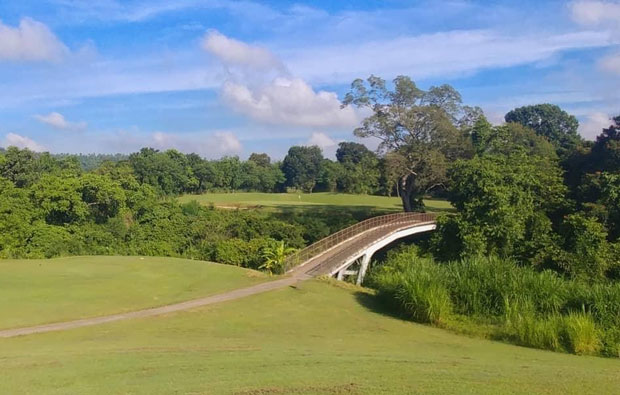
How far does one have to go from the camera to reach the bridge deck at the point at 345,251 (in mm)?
26453

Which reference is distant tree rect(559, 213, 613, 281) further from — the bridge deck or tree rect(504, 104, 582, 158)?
tree rect(504, 104, 582, 158)

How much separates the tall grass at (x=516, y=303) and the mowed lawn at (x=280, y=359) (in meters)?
1.00

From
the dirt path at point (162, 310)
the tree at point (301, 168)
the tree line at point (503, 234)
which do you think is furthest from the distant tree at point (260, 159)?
the dirt path at point (162, 310)

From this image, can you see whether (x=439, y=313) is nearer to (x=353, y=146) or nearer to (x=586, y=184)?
(x=586, y=184)

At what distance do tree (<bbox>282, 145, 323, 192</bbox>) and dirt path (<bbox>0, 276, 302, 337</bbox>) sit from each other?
3230 inches

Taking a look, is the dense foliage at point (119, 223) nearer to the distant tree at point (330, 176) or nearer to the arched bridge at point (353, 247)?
the arched bridge at point (353, 247)

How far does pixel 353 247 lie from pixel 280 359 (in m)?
22.8

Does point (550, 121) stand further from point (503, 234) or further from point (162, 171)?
point (503, 234)

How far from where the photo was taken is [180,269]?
24.4 metres

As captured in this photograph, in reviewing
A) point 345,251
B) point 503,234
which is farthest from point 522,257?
point 345,251

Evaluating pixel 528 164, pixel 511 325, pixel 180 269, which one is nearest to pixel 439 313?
pixel 511 325

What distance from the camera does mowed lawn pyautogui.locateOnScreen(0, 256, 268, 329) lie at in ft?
54.2

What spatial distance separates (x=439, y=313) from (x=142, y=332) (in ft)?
30.1

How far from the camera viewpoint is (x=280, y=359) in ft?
32.6
